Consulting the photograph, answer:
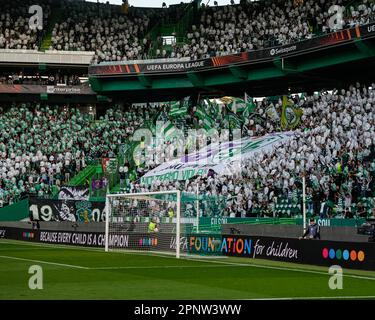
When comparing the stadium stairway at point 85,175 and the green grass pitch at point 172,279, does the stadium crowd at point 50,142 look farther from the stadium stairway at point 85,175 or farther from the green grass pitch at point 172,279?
the green grass pitch at point 172,279

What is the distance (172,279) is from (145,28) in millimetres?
47764

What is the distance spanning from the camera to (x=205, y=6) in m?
64.0

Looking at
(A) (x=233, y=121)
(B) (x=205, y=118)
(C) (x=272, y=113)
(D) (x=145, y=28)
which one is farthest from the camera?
(D) (x=145, y=28)

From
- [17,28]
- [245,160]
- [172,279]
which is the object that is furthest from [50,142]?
[172,279]

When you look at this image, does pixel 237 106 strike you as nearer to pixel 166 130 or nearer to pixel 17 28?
pixel 166 130

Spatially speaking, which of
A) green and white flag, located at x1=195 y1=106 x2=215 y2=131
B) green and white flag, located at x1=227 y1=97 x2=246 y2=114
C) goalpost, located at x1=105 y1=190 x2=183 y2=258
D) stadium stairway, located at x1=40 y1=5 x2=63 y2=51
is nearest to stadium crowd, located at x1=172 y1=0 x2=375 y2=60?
green and white flag, located at x1=227 y1=97 x2=246 y2=114

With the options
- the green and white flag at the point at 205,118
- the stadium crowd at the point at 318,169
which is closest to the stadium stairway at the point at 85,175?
the stadium crowd at the point at 318,169

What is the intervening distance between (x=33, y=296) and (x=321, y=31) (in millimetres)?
37993

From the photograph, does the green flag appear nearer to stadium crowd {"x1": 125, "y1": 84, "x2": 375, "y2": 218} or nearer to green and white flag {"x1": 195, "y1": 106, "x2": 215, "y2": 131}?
stadium crowd {"x1": 125, "y1": 84, "x2": 375, "y2": 218}

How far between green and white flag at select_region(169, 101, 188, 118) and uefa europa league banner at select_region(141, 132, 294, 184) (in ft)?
24.5

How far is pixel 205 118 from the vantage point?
5256 centimetres

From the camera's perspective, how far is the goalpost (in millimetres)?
30000

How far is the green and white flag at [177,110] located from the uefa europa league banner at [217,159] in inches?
294

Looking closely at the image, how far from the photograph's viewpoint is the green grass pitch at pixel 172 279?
1493 centimetres
